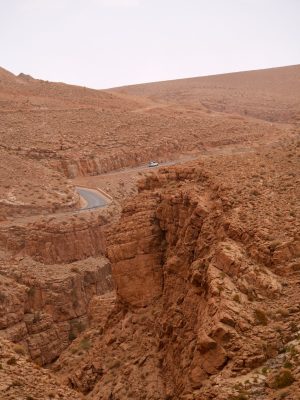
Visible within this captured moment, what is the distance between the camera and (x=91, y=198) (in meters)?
58.1

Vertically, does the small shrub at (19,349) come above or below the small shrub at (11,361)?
below

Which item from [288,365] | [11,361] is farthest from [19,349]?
[288,365]

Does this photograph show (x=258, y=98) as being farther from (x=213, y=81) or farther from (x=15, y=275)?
(x=15, y=275)

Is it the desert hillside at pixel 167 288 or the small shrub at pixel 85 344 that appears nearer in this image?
the desert hillside at pixel 167 288

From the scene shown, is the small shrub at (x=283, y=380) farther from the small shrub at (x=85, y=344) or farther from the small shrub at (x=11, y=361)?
the small shrub at (x=85, y=344)

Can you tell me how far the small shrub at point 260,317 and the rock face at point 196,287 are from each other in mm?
21

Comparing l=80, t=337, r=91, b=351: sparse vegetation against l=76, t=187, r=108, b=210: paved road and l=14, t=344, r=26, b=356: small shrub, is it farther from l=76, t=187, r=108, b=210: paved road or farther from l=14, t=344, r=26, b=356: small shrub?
l=76, t=187, r=108, b=210: paved road

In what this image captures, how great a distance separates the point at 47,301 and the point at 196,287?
23.5m

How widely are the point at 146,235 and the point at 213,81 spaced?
13295cm

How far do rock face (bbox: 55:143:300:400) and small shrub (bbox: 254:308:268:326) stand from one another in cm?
2

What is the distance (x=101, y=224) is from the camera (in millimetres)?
51406

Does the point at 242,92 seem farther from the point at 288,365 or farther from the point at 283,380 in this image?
the point at 283,380

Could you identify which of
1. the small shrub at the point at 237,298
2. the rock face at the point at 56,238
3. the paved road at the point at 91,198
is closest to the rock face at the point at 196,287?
the small shrub at the point at 237,298

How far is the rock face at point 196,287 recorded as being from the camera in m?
15.6
